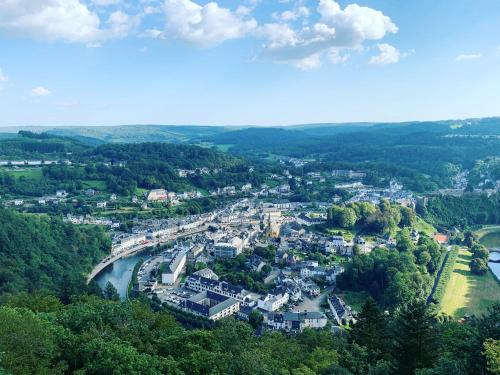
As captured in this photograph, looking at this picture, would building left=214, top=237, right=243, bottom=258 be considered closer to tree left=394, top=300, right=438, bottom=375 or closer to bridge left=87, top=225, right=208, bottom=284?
bridge left=87, top=225, right=208, bottom=284

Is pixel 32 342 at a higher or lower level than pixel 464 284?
higher

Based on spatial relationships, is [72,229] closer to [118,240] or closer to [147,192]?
[118,240]

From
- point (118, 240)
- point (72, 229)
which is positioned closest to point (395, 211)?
point (118, 240)

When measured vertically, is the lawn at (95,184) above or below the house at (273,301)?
above

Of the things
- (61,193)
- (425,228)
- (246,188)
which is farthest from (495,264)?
(61,193)

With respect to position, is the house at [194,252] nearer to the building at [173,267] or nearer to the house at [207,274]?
the building at [173,267]

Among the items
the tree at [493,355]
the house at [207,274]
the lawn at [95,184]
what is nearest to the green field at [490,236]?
the house at [207,274]
